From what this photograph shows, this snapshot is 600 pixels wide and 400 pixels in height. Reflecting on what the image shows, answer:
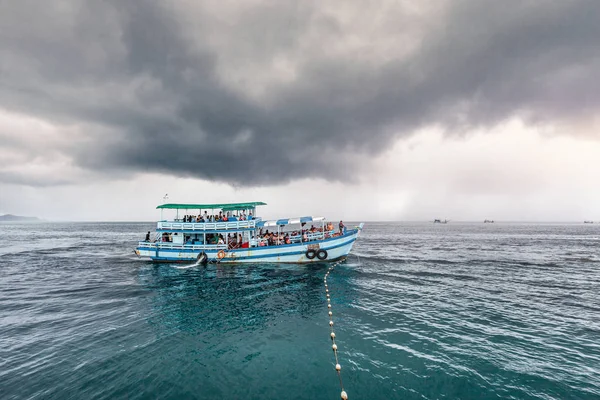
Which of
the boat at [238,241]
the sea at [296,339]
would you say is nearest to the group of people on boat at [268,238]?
the boat at [238,241]

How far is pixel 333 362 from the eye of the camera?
11.3m

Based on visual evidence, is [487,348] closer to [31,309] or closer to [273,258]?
[273,258]

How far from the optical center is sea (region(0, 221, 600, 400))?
9805 millimetres

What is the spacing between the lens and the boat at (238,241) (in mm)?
33062

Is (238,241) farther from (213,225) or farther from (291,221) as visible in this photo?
(291,221)

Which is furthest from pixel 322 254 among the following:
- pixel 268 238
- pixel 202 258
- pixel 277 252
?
pixel 202 258

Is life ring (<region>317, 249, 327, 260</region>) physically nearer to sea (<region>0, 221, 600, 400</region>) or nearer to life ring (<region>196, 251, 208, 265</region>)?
sea (<region>0, 221, 600, 400</region>)

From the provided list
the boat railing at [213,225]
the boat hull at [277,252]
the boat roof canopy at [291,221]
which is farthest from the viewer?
the boat railing at [213,225]

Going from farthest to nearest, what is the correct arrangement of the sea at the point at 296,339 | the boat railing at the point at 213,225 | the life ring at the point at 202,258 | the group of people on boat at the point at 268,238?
1. the group of people on boat at the point at 268,238
2. the boat railing at the point at 213,225
3. the life ring at the point at 202,258
4. the sea at the point at 296,339

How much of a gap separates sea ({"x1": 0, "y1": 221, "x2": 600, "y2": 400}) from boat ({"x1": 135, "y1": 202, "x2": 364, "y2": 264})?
6898 millimetres

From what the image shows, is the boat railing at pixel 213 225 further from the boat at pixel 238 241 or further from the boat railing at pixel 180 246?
the boat railing at pixel 180 246

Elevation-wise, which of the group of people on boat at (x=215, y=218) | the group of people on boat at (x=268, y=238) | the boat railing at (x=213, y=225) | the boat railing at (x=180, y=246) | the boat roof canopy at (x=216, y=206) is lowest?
the boat railing at (x=180, y=246)

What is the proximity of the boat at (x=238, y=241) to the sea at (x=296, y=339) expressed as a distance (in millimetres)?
6898

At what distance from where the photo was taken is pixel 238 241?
116 ft
